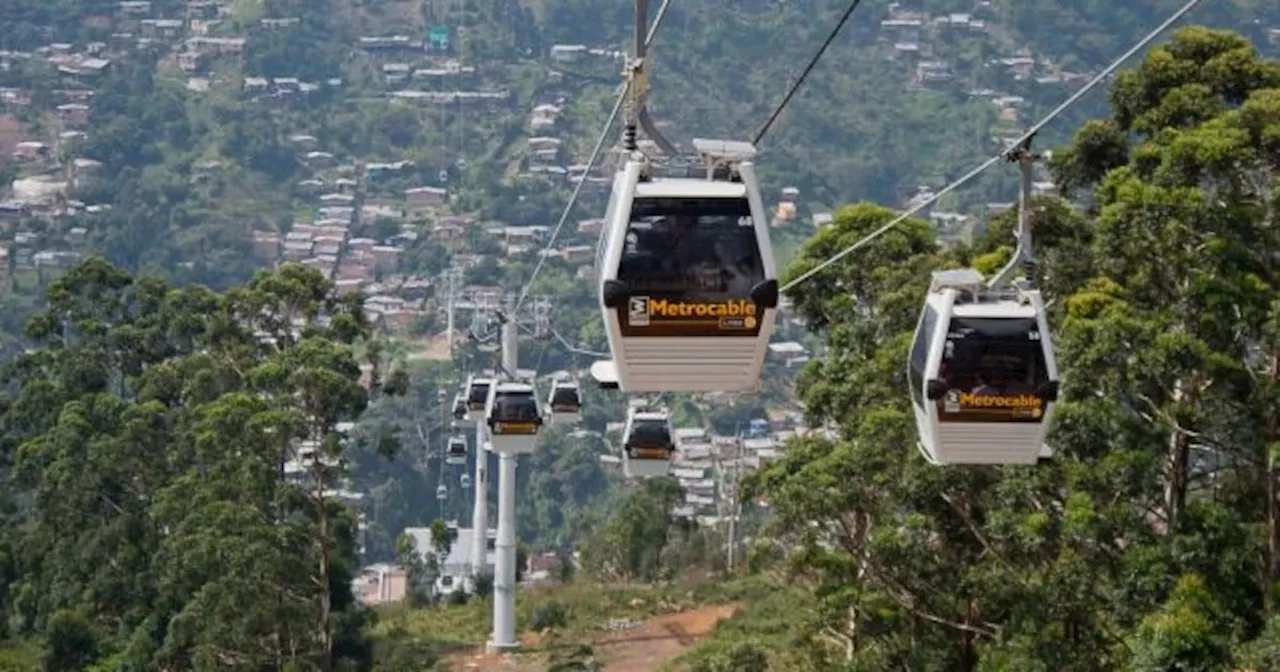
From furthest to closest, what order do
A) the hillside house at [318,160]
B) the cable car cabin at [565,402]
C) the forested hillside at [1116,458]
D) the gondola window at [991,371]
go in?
1. the hillside house at [318,160]
2. the cable car cabin at [565,402]
3. the forested hillside at [1116,458]
4. the gondola window at [991,371]

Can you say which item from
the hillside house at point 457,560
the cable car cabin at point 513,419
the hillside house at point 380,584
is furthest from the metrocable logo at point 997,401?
the hillside house at point 380,584

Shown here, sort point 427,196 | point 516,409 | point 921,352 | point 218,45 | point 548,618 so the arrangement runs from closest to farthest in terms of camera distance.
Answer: point 921,352, point 516,409, point 548,618, point 427,196, point 218,45

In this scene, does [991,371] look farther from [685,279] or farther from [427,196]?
[427,196]

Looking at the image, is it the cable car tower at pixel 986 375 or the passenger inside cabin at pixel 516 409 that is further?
the passenger inside cabin at pixel 516 409

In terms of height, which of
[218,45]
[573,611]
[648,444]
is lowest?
[218,45]

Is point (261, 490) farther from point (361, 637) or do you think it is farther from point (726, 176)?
point (726, 176)

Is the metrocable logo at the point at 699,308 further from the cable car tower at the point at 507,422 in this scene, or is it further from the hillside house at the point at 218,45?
the hillside house at the point at 218,45

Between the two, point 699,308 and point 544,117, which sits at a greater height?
point 699,308

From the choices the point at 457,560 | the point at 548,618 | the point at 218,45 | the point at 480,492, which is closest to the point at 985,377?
the point at 548,618

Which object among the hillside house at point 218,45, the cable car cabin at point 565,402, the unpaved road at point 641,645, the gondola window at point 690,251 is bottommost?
the hillside house at point 218,45
